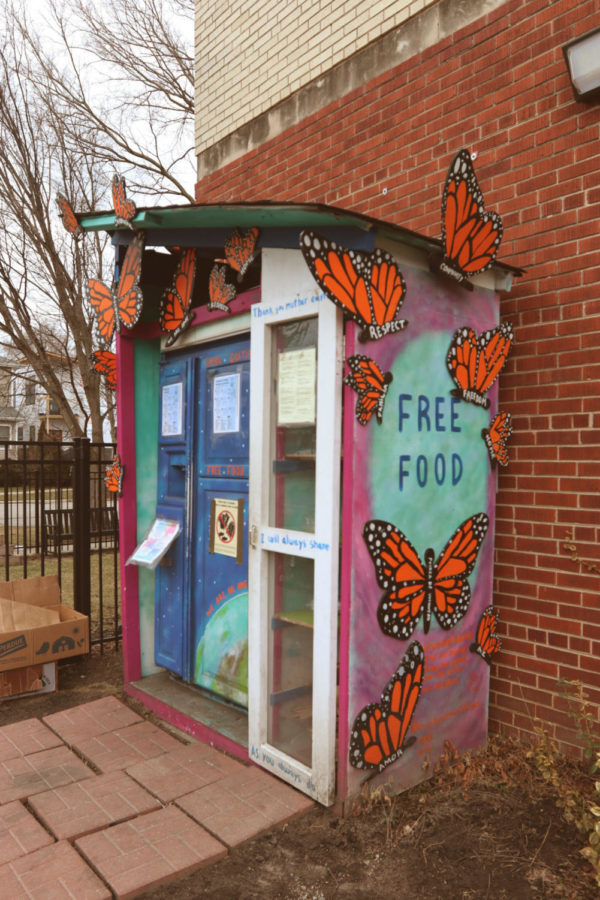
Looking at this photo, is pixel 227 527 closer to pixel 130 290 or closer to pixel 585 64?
pixel 130 290

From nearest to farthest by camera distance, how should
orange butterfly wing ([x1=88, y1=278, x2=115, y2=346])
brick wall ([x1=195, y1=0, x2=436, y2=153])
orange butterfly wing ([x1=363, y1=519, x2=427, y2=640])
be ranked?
orange butterfly wing ([x1=363, y1=519, x2=427, y2=640]), orange butterfly wing ([x1=88, y1=278, x2=115, y2=346]), brick wall ([x1=195, y1=0, x2=436, y2=153])

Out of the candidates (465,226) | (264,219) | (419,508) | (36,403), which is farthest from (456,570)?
(36,403)

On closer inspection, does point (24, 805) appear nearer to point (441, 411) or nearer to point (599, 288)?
point (441, 411)

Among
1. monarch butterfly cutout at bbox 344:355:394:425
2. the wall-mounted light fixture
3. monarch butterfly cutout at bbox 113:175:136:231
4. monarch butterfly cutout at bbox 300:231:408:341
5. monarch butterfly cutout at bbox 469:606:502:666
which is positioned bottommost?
monarch butterfly cutout at bbox 469:606:502:666

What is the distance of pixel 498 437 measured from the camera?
3354mm

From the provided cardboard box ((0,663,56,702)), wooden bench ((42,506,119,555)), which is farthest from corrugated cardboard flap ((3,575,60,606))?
cardboard box ((0,663,56,702))

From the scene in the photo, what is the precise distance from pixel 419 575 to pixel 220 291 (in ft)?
6.14

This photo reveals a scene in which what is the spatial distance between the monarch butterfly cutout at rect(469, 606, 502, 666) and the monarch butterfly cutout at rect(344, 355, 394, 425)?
1.30 meters


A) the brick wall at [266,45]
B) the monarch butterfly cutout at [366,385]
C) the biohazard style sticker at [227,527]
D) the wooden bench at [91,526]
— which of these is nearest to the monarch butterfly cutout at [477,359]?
the monarch butterfly cutout at [366,385]

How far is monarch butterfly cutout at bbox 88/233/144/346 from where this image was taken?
3703 millimetres

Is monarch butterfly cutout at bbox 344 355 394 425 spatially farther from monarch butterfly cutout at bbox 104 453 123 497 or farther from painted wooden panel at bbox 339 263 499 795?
monarch butterfly cutout at bbox 104 453 123 497

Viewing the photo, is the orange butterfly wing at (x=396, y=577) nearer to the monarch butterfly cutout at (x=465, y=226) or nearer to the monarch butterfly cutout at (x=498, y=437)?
the monarch butterfly cutout at (x=498, y=437)

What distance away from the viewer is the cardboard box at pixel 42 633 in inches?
164

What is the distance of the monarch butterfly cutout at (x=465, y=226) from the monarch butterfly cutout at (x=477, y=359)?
0.31 meters
